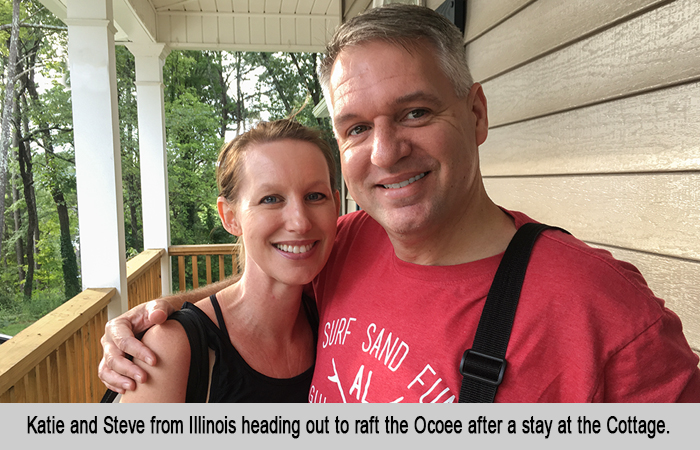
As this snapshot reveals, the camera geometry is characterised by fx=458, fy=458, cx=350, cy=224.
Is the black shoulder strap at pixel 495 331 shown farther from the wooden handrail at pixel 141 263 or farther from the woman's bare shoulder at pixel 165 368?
the wooden handrail at pixel 141 263

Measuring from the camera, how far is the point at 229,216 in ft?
4.25

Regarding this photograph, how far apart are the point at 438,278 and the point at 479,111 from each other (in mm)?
396

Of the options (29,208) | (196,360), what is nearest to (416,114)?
(196,360)

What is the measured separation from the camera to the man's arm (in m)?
1.00

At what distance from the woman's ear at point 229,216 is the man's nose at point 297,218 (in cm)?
19

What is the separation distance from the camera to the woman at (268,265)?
1116mm

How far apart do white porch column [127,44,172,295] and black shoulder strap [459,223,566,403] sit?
17.3ft

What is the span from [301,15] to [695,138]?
5.61 m

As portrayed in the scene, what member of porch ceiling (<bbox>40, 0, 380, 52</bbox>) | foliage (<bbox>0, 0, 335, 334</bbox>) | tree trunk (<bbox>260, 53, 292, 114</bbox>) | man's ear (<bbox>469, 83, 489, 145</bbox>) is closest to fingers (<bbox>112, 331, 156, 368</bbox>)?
man's ear (<bbox>469, 83, 489, 145</bbox>)

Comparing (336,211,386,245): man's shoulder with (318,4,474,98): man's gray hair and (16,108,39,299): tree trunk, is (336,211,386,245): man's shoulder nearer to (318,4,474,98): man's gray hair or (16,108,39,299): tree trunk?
(318,4,474,98): man's gray hair

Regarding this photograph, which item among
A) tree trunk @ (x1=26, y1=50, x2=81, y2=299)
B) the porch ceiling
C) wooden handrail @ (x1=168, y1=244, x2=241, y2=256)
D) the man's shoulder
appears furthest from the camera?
tree trunk @ (x1=26, y1=50, x2=81, y2=299)

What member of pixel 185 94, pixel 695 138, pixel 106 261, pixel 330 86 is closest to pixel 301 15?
pixel 106 261
